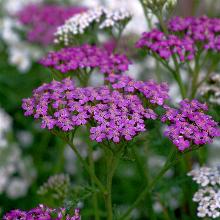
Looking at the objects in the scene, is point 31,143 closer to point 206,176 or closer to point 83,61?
point 83,61

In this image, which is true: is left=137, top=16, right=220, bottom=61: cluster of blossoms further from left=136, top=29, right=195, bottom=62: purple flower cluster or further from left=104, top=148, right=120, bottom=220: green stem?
left=104, top=148, right=120, bottom=220: green stem

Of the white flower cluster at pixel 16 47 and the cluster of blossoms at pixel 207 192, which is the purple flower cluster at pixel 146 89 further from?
the white flower cluster at pixel 16 47

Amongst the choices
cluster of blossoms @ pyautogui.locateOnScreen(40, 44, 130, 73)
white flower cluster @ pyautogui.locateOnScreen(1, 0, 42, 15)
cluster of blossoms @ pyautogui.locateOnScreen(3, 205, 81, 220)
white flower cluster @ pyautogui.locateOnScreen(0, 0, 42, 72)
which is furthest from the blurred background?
cluster of blossoms @ pyautogui.locateOnScreen(3, 205, 81, 220)

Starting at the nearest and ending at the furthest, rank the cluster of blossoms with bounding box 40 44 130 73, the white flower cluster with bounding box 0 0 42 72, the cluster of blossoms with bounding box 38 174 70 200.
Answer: the cluster of blossoms with bounding box 40 44 130 73 → the cluster of blossoms with bounding box 38 174 70 200 → the white flower cluster with bounding box 0 0 42 72

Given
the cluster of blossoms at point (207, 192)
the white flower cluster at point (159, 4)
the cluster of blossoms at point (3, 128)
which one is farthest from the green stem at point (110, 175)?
the cluster of blossoms at point (3, 128)

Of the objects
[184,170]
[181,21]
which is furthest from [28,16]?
[184,170]

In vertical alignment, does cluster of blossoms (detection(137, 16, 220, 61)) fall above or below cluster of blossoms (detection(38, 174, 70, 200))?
above

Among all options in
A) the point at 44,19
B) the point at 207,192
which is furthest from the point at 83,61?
the point at 44,19
